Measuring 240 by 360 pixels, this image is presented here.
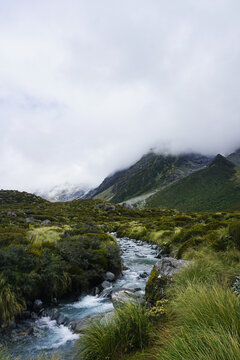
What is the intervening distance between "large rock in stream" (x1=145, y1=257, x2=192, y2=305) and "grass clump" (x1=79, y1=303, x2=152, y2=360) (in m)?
2.55

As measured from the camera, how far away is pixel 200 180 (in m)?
172

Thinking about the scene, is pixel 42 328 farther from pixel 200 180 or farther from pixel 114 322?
pixel 200 180

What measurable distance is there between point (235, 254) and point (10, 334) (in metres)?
8.93

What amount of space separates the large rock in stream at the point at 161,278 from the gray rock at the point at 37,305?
4589 mm

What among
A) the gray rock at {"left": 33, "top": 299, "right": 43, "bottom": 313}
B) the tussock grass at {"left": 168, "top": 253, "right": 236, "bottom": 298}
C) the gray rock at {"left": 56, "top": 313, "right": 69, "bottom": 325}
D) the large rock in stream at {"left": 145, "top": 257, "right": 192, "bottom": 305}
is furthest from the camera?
the gray rock at {"left": 33, "top": 299, "right": 43, "bottom": 313}

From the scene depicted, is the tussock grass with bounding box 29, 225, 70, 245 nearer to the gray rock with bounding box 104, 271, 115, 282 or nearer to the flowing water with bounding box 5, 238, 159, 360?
the gray rock with bounding box 104, 271, 115, 282

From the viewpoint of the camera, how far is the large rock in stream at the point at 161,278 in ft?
24.3

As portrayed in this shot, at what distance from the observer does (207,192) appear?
150125 mm

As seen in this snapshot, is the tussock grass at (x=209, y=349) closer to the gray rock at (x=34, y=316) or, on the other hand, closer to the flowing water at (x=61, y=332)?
the flowing water at (x=61, y=332)

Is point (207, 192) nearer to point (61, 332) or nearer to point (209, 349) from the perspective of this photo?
point (61, 332)

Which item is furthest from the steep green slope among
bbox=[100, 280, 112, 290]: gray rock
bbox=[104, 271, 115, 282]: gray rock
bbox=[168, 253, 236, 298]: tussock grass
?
bbox=[168, 253, 236, 298]: tussock grass

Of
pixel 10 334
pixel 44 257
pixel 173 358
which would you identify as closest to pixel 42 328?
pixel 10 334

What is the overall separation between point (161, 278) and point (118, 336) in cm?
376

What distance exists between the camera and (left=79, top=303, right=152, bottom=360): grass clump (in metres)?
4.35
